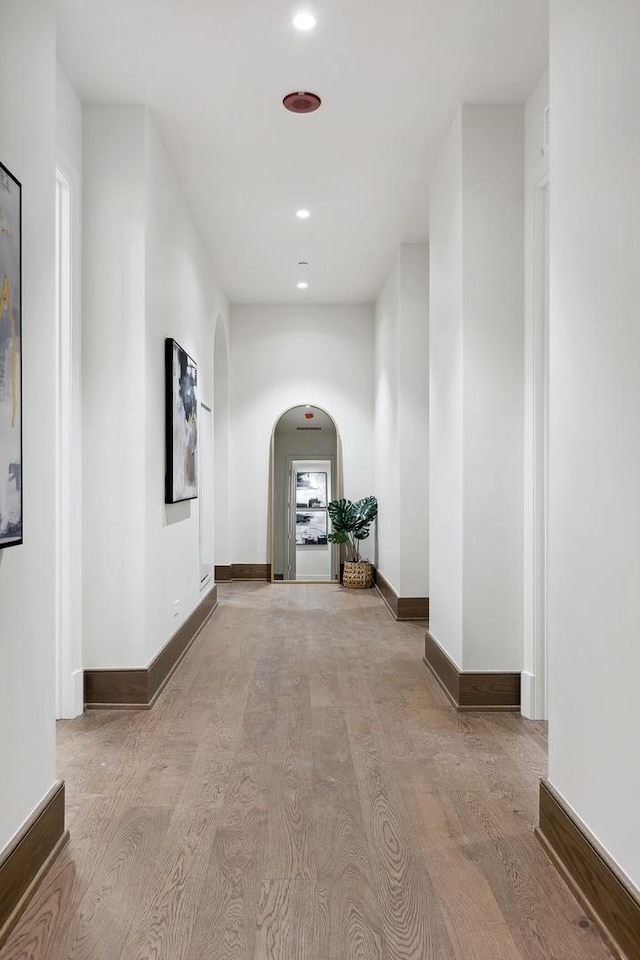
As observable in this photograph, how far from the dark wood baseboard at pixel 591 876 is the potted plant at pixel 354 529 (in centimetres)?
508

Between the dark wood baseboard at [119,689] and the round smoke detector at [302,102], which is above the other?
the round smoke detector at [302,102]

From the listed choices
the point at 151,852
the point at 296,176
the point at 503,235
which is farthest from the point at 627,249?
the point at 296,176

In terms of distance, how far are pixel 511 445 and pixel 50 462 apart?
2.24 m

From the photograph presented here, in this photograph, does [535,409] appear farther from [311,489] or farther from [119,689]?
[311,489]

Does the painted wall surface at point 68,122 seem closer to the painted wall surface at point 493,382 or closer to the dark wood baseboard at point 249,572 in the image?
the painted wall surface at point 493,382

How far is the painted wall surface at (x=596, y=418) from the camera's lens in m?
1.69

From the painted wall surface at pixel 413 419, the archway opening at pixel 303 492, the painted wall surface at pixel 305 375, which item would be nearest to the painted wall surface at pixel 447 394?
the painted wall surface at pixel 413 419

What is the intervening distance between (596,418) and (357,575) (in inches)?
219

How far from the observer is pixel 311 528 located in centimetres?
810

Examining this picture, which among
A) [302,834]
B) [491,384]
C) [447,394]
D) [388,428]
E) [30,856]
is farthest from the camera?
[388,428]

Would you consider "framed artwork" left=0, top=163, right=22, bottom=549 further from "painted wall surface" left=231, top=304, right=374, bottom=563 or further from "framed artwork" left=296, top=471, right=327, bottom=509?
"framed artwork" left=296, top=471, right=327, bottom=509

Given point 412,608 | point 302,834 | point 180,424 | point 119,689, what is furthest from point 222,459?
point 302,834

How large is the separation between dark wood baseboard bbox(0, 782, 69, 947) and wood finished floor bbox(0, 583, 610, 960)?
0.04 metres

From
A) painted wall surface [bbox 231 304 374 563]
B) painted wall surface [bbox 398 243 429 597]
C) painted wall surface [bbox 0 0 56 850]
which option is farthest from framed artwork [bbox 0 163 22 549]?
painted wall surface [bbox 231 304 374 563]
